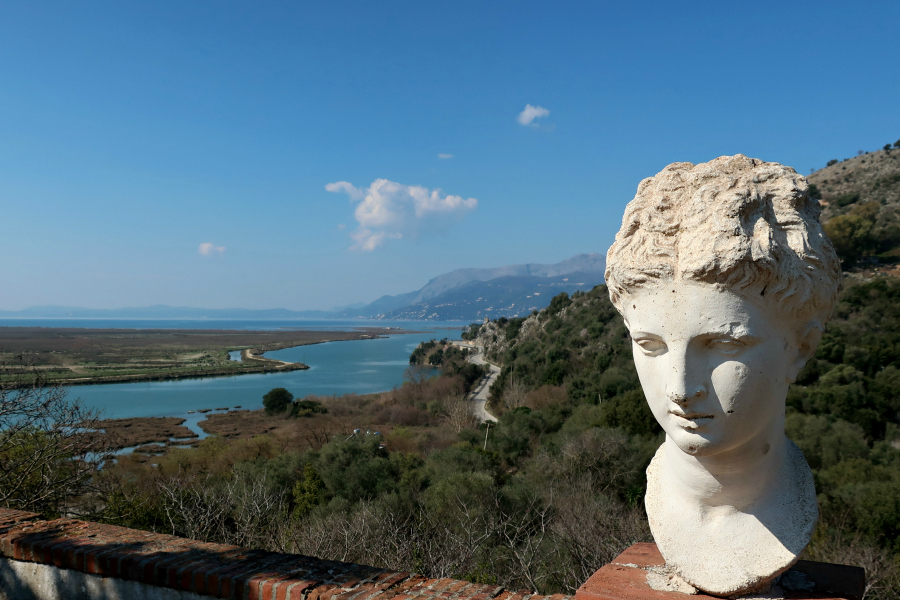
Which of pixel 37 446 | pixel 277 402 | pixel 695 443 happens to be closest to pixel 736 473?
pixel 695 443

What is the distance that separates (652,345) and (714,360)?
220 millimetres

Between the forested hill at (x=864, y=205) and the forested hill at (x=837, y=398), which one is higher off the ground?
the forested hill at (x=864, y=205)

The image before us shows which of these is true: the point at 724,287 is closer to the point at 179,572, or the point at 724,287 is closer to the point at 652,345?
the point at 652,345

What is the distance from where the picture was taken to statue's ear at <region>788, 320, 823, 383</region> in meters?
2.08

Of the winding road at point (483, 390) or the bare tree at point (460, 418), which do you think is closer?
the bare tree at point (460, 418)

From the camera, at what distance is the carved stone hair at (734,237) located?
185 centimetres

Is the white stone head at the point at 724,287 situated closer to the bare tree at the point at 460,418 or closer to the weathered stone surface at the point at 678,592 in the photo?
the weathered stone surface at the point at 678,592

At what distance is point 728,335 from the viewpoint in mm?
1870

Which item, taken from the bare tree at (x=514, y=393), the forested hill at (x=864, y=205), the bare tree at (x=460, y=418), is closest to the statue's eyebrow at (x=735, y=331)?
the forested hill at (x=864, y=205)

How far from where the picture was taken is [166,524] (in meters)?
13.6

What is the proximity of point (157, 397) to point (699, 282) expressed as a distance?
60.0 m

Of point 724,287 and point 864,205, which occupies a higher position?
point 864,205

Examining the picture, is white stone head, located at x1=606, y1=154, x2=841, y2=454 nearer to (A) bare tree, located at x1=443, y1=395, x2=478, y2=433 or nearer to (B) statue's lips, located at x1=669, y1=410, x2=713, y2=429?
(B) statue's lips, located at x1=669, y1=410, x2=713, y2=429

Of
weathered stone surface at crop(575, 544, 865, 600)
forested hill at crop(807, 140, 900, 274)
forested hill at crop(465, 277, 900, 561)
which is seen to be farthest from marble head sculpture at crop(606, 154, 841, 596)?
forested hill at crop(807, 140, 900, 274)
